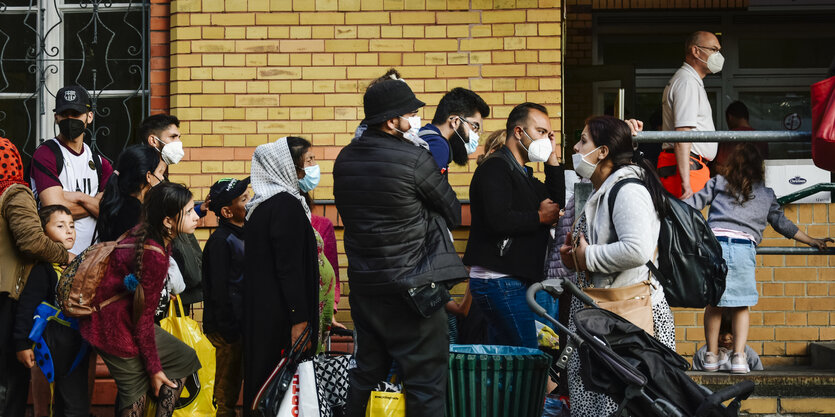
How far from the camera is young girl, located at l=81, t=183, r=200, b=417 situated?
5.50 metres

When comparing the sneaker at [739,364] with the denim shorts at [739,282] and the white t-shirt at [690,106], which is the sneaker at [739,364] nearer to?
the denim shorts at [739,282]

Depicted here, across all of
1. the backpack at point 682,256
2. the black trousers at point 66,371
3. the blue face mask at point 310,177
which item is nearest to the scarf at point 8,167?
the black trousers at point 66,371

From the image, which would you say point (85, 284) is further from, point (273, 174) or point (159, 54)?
point (159, 54)

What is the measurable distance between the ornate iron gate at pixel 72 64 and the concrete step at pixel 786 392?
4.53 meters

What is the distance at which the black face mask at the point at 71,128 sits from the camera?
6547 mm

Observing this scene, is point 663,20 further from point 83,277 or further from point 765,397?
point 83,277

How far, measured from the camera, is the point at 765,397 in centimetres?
596

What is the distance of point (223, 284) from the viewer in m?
6.33

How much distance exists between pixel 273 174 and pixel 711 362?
2.92m

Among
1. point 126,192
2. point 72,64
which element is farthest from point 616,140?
point 72,64

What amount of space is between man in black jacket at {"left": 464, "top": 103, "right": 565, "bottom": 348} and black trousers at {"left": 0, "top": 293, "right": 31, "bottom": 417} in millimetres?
2709

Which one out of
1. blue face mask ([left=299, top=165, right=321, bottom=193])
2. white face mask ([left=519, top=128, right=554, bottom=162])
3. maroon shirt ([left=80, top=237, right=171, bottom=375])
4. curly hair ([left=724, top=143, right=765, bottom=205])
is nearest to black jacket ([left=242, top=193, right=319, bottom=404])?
blue face mask ([left=299, top=165, right=321, bottom=193])

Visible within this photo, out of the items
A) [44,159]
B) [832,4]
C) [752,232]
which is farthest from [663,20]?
[44,159]

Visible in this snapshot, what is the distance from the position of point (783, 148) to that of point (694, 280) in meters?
5.99
